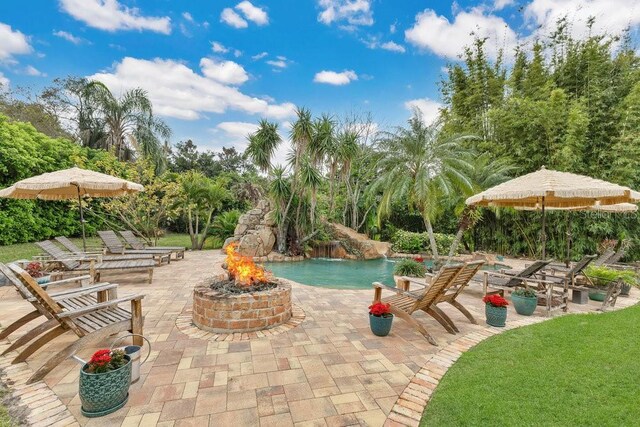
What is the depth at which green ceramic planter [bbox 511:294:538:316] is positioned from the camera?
4.58 metres

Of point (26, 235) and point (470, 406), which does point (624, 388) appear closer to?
point (470, 406)

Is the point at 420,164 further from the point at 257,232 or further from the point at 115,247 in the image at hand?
the point at 115,247

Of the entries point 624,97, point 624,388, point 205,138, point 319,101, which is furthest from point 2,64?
point 624,97

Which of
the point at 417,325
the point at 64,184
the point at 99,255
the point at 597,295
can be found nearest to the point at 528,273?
the point at 597,295

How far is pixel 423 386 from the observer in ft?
8.70

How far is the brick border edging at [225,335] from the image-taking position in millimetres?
3615

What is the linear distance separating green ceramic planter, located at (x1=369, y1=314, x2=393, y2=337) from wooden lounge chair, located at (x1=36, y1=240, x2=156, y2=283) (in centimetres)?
514

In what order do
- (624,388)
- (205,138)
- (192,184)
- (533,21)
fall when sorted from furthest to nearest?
1. (205,138)
2. (192,184)
3. (533,21)
4. (624,388)

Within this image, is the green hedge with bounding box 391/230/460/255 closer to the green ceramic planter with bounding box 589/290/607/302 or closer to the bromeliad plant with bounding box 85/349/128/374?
the green ceramic planter with bounding box 589/290/607/302

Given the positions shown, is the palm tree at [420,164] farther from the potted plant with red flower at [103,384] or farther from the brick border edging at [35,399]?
the brick border edging at [35,399]

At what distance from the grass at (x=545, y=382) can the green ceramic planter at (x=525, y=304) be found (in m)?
0.73

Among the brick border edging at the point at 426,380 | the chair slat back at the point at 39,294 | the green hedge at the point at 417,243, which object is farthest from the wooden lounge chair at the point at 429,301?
the green hedge at the point at 417,243

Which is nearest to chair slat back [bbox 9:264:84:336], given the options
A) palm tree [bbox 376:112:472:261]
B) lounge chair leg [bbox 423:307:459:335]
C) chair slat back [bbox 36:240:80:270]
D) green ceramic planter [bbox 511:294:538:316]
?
lounge chair leg [bbox 423:307:459:335]

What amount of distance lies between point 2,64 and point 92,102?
13.4 feet
